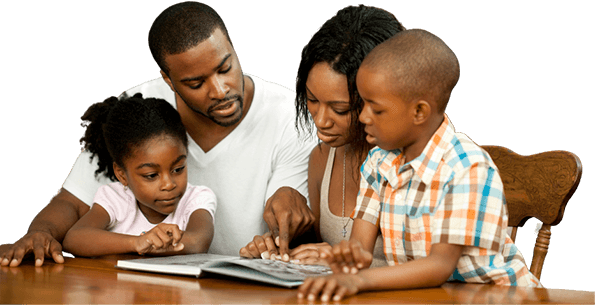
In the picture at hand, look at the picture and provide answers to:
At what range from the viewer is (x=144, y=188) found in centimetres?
246

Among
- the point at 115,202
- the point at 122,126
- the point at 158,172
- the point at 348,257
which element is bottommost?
the point at 348,257

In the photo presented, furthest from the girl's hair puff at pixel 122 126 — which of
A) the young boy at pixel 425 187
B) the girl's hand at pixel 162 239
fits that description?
the young boy at pixel 425 187

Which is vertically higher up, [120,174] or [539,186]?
[120,174]

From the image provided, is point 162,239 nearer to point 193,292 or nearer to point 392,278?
point 193,292

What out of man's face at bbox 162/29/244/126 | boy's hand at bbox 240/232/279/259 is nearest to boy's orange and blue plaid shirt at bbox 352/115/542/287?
boy's hand at bbox 240/232/279/259

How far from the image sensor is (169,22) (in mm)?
2576

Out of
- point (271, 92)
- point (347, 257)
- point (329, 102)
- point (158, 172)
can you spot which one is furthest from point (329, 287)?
point (271, 92)

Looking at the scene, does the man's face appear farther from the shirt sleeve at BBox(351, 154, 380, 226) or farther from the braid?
the shirt sleeve at BBox(351, 154, 380, 226)

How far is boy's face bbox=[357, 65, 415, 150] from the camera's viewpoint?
1.65m

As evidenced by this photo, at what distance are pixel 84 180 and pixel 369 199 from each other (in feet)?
4.95

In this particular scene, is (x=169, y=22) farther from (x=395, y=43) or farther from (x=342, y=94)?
(x=395, y=43)

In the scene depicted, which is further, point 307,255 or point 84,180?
point 84,180

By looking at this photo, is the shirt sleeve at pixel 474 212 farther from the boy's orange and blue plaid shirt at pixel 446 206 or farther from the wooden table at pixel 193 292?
the wooden table at pixel 193 292

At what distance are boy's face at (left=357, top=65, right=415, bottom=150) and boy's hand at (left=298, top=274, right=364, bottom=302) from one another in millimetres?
461
